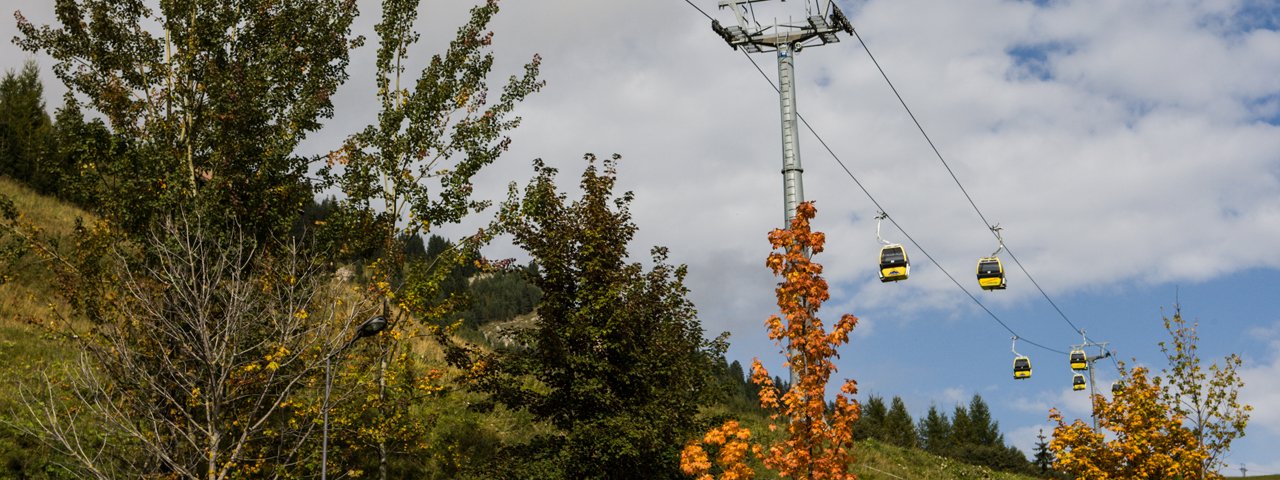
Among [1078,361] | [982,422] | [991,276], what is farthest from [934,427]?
[991,276]

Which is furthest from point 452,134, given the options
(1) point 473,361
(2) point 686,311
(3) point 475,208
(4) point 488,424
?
(4) point 488,424

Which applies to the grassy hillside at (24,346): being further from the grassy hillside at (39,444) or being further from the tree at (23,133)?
the tree at (23,133)

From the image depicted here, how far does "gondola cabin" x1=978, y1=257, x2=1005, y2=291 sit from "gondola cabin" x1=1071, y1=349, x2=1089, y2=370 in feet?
90.9

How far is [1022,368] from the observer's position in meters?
45.2

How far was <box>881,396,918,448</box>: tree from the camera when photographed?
8119 cm

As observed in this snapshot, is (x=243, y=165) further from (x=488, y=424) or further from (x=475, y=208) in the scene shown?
(x=488, y=424)

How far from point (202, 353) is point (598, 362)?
750 cm

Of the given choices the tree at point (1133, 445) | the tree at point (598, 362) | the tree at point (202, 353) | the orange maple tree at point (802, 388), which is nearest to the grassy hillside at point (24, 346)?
the tree at point (202, 353)

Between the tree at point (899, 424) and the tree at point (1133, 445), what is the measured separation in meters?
57.6

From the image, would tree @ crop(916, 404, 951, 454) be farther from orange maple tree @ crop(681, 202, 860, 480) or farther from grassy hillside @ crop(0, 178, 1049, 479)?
orange maple tree @ crop(681, 202, 860, 480)

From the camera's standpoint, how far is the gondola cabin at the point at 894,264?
810 inches

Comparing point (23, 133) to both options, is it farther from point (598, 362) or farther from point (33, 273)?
point (598, 362)

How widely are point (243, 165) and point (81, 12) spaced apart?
561 cm

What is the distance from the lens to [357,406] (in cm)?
2048
